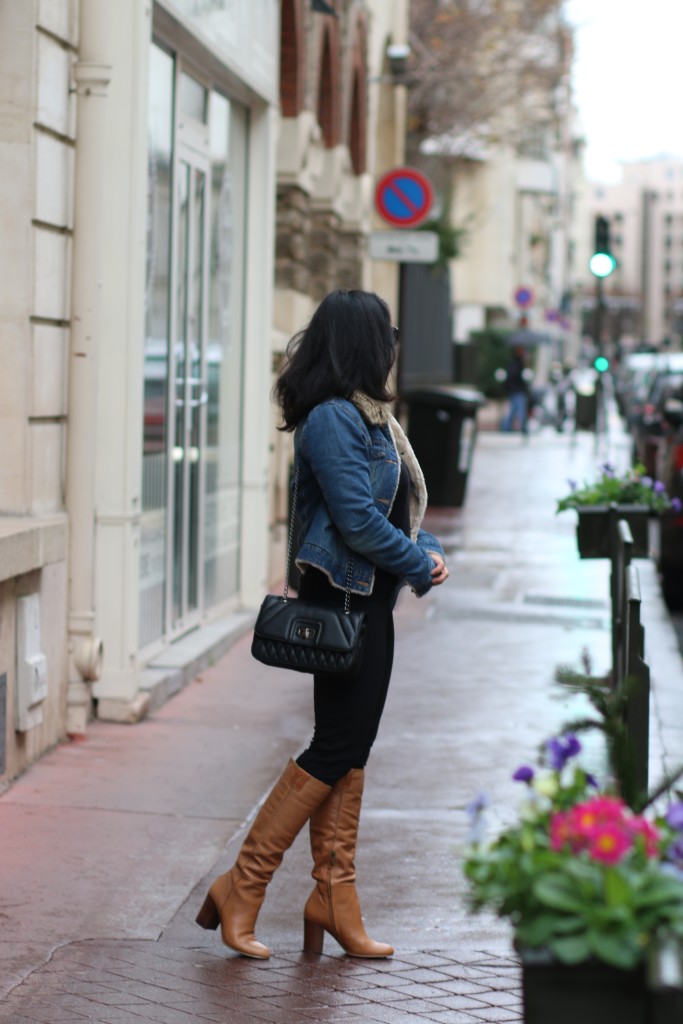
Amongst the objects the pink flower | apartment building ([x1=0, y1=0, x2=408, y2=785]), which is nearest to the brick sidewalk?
apartment building ([x1=0, y1=0, x2=408, y2=785])

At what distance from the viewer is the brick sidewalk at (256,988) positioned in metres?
4.32

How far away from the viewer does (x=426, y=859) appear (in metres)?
A: 5.82

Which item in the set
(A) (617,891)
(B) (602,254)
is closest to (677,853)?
(A) (617,891)

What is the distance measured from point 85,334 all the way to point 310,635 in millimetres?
3113

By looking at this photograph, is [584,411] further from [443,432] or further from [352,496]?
[352,496]

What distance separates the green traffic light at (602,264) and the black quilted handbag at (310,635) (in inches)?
775

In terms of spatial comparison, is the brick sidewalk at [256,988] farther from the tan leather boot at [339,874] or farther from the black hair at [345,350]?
the black hair at [345,350]

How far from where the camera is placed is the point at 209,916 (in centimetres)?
481

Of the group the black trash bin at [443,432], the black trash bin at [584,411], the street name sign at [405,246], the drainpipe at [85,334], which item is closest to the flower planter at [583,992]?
the drainpipe at [85,334]

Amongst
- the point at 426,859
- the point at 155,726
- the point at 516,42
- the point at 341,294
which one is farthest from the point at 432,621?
the point at 516,42

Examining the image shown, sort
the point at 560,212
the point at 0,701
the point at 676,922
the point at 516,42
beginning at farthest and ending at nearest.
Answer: the point at 560,212 → the point at 516,42 → the point at 0,701 → the point at 676,922

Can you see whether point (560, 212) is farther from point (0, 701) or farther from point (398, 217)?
point (0, 701)

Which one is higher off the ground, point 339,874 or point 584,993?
point 584,993

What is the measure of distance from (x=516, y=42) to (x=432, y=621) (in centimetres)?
2251
